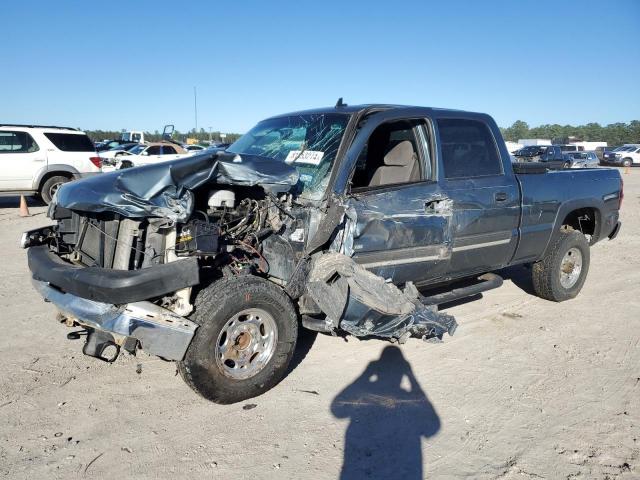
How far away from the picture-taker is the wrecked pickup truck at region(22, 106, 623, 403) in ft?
10.5

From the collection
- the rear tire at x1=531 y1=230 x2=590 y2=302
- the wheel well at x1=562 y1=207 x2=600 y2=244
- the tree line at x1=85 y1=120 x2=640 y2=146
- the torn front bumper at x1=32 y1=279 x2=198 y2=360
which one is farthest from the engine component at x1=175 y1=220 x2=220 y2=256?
the tree line at x1=85 y1=120 x2=640 y2=146

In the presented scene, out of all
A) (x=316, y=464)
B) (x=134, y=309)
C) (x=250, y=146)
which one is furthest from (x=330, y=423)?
(x=250, y=146)

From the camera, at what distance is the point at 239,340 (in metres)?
3.48

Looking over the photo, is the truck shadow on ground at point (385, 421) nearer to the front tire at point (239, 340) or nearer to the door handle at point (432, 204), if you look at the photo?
the front tire at point (239, 340)

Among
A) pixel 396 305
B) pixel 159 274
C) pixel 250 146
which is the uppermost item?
pixel 250 146

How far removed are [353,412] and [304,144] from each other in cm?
224

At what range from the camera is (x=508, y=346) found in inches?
179

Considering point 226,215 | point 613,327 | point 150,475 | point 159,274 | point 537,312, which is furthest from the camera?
point 537,312

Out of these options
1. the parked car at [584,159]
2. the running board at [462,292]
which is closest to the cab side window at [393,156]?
the running board at [462,292]

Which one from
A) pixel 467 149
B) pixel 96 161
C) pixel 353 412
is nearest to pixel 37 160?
pixel 96 161

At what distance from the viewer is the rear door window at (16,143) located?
41.3 ft

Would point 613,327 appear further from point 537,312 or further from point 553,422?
point 553,422

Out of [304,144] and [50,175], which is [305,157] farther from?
[50,175]

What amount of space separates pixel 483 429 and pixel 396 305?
3.45 ft
